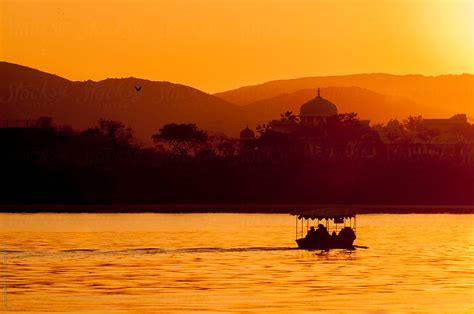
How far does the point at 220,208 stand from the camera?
150125 mm

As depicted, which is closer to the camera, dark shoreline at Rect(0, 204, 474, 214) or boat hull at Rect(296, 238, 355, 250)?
boat hull at Rect(296, 238, 355, 250)

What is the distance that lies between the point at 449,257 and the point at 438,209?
239 feet

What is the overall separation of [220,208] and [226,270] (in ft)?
284

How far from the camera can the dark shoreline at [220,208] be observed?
142625 millimetres

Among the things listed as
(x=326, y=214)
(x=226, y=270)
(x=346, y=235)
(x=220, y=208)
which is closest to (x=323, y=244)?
(x=346, y=235)

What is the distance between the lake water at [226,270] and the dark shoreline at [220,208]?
113ft

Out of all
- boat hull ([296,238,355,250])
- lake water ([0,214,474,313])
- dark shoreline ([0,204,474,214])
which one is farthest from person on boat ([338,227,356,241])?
dark shoreline ([0,204,474,214])

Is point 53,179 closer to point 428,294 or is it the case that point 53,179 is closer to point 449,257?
point 449,257

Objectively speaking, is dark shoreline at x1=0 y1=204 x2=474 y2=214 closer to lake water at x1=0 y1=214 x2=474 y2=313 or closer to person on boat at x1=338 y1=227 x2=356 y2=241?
lake water at x1=0 y1=214 x2=474 y2=313

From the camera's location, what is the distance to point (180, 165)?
15738 centimetres

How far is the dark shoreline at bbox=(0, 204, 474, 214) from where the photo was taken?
14262 centimetres

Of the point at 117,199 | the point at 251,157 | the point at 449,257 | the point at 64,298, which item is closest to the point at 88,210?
the point at 117,199

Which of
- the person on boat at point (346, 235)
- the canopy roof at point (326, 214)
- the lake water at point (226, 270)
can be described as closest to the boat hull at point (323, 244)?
the person on boat at point (346, 235)

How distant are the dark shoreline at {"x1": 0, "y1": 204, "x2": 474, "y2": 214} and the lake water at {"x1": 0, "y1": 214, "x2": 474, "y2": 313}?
3447 centimetres
